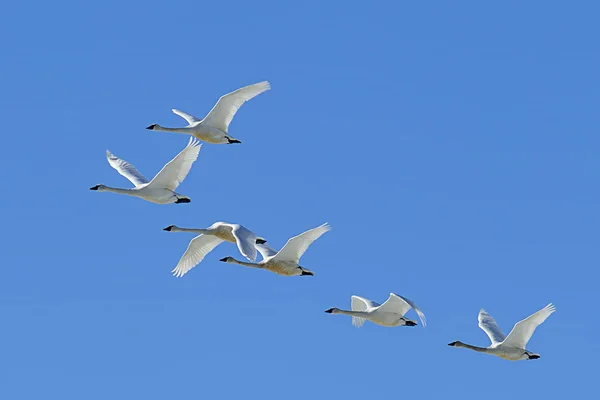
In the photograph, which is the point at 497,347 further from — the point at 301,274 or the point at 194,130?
the point at 194,130

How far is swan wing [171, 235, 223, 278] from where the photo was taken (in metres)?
47.2

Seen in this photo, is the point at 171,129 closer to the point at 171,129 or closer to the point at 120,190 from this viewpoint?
the point at 171,129

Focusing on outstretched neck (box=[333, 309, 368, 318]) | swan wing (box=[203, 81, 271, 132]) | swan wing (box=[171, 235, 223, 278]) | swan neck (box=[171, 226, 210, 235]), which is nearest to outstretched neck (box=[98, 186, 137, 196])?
A: swan neck (box=[171, 226, 210, 235])

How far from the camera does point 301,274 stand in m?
40.9

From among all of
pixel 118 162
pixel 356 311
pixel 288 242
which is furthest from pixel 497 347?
pixel 118 162

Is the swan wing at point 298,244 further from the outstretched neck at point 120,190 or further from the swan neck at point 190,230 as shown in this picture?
the outstretched neck at point 120,190

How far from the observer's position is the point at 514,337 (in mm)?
42688

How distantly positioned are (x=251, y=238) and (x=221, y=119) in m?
6.63

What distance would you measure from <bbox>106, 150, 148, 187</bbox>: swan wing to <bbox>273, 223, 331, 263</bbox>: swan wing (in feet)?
22.4

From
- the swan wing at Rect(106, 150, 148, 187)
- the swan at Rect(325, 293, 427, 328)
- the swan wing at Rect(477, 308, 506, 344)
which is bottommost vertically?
the swan at Rect(325, 293, 427, 328)

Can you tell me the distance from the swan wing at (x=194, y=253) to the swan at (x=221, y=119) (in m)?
4.03

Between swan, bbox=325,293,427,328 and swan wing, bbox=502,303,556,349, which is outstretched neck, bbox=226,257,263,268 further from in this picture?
swan wing, bbox=502,303,556,349

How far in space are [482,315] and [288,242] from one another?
840 centimetres

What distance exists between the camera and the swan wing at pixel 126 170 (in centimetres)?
4559
